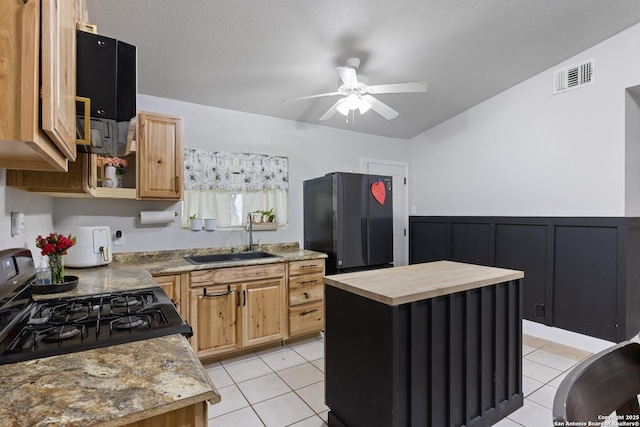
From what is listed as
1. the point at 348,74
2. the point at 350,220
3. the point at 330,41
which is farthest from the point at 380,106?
the point at 350,220

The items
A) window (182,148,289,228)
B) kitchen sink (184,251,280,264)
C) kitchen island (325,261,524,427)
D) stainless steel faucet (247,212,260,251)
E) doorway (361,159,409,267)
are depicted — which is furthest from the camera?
doorway (361,159,409,267)

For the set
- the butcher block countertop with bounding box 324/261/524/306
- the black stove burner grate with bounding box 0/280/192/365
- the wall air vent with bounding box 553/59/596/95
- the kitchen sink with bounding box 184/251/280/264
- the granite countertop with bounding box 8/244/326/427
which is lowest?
the kitchen sink with bounding box 184/251/280/264

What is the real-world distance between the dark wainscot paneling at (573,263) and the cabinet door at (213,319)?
297cm

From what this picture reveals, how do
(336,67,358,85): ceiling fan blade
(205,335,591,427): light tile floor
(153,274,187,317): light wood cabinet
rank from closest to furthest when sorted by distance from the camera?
1. (205,335,591,427): light tile floor
2. (336,67,358,85): ceiling fan blade
3. (153,274,187,317): light wood cabinet

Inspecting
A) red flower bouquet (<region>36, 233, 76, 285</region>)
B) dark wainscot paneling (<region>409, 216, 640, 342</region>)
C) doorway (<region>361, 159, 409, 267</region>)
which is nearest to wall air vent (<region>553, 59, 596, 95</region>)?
dark wainscot paneling (<region>409, 216, 640, 342</region>)

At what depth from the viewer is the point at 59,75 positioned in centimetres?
75

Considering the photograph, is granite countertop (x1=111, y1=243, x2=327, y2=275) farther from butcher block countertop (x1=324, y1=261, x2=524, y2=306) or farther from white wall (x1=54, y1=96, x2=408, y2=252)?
butcher block countertop (x1=324, y1=261, x2=524, y2=306)

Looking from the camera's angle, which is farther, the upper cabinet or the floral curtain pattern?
the floral curtain pattern

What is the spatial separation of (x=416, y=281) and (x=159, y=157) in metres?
2.32

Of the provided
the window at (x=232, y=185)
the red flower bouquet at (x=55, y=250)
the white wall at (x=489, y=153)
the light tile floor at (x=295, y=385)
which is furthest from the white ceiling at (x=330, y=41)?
the light tile floor at (x=295, y=385)

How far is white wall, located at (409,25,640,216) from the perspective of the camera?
2.87 meters

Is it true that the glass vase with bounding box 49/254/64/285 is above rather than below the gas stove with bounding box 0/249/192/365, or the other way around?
above

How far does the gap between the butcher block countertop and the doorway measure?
8.19 feet

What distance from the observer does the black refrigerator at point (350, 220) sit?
3328mm
